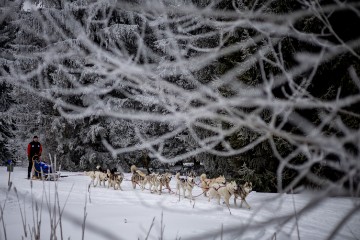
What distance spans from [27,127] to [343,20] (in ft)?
50.6

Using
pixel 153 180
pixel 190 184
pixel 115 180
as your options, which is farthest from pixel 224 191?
pixel 115 180

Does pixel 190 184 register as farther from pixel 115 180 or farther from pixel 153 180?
pixel 115 180

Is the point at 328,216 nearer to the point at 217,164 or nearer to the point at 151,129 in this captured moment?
the point at 217,164

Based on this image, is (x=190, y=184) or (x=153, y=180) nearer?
(x=190, y=184)

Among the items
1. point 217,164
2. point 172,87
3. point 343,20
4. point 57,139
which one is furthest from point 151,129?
point 172,87

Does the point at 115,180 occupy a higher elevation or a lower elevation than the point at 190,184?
lower

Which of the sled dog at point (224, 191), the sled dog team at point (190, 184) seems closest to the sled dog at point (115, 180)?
the sled dog team at point (190, 184)

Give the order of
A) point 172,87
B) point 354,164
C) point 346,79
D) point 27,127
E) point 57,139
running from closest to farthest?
1. point 354,164
2. point 172,87
3. point 346,79
4. point 57,139
5. point 27,127

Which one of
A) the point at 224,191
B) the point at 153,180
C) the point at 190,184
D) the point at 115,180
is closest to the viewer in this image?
the point at 224,191

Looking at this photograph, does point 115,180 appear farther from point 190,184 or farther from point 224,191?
point 224,191

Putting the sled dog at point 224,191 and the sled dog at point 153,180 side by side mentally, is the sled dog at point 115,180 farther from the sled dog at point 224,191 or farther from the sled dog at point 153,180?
the sled dog at point 224,191

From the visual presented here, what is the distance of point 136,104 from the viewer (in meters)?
14.8

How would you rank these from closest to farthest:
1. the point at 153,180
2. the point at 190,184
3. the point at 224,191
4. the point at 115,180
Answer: the point at 224,191
the point at 190,184
the point at 153,180
the point at 115,180

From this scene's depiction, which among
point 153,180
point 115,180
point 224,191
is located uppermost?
point 224,191
